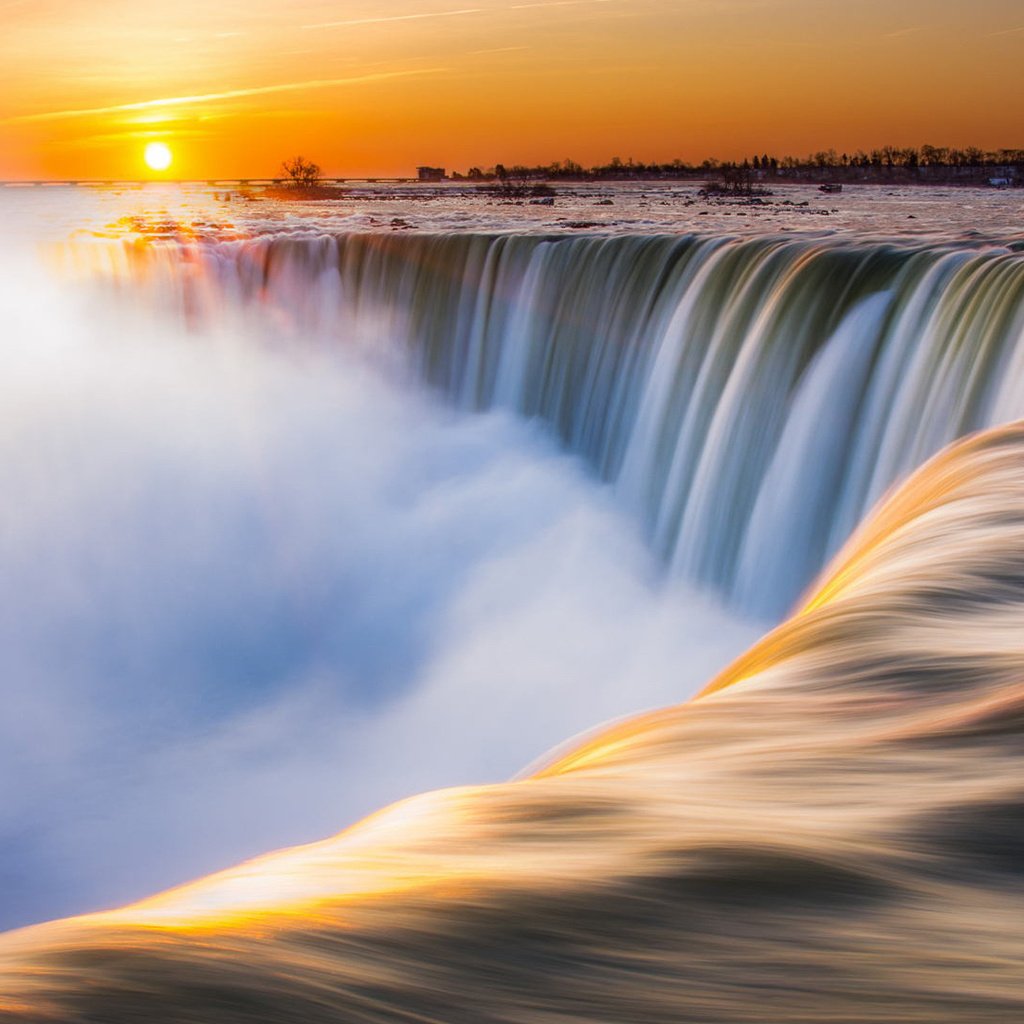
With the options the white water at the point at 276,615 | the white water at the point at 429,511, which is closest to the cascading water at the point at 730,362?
the white water at the point at 429,511

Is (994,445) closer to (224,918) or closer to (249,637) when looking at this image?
(224,918)

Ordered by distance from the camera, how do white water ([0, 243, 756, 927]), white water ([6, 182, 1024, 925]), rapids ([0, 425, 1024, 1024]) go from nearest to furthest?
rapids ([0, 425, 1024, 1024]) → white water ([0, 243, 756, 927]) → white water ([6, 182, 1024, 925])

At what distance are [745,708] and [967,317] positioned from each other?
6.90 metres

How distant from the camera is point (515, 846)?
6.76 ft

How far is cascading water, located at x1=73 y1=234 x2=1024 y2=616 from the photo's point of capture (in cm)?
862

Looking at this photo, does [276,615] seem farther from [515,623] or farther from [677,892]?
[677,892]

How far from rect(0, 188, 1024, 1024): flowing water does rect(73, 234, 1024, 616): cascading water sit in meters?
0.05

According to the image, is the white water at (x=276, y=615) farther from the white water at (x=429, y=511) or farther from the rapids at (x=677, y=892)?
the rapids at (x=677, y=892)

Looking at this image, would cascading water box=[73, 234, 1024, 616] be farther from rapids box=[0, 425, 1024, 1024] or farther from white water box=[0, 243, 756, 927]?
rapids box=[0, 425, 1024, 1024]

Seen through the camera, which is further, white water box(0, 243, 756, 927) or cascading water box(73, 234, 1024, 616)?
cascading water box(73, 234, 1024, 616)

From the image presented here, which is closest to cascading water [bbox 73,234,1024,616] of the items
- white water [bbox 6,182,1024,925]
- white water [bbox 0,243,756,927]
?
white water [bbox 6,182,1024,925]

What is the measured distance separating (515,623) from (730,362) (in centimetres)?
362

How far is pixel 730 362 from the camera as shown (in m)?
11.0

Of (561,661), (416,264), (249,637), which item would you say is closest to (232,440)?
(416,264)
